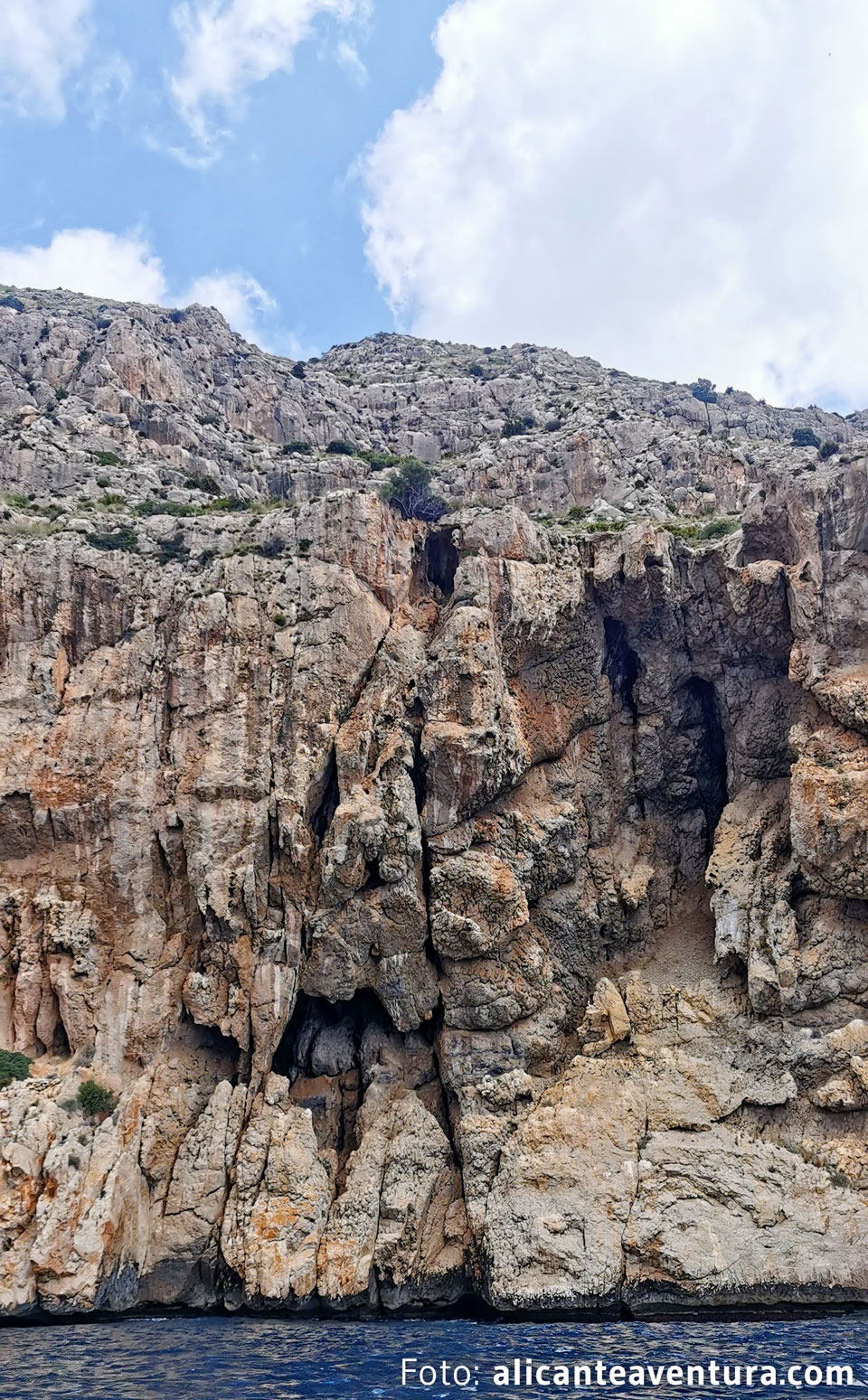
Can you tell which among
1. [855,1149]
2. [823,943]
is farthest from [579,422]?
[855,1149]

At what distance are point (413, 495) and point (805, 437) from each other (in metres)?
46.4

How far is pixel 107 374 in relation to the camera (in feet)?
209

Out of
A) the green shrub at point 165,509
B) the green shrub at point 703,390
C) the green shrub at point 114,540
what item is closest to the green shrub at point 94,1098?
the green shrub at point 114,540

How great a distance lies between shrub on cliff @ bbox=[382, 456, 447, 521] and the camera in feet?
149

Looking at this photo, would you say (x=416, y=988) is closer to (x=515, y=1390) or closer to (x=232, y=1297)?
(x=232, y=1297)

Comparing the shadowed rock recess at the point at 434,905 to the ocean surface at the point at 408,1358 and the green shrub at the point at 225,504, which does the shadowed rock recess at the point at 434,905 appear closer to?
the ocean surface at the point at 408,1358

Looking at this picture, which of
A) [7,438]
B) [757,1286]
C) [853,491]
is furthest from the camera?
[7,438]

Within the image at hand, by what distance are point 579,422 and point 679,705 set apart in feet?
115

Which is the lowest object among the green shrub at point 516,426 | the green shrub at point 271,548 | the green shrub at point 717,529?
the green shrub at point 271,548

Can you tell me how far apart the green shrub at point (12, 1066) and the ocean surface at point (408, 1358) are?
7400 millimetres

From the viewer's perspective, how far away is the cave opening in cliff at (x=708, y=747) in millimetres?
40188

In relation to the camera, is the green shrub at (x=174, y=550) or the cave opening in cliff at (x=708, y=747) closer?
the cave opening in cliff at (x=708, y=747)

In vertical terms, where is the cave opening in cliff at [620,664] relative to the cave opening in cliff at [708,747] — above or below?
above

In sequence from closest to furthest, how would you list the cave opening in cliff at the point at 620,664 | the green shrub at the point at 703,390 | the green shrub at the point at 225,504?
the cave opening in cliff at the point at 620,664
the green shrub at the point at 225,504
the green shrub at the point at 703,390
